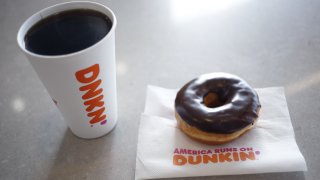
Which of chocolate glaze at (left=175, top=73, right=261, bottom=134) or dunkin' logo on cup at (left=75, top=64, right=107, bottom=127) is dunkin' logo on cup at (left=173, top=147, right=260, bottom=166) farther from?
dunkin' logo on cup at (left=75, top=64, right=107, bottom=127)

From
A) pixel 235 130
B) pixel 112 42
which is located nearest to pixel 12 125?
pixel 112 42

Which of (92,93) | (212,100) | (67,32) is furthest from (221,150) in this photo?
(67,32)

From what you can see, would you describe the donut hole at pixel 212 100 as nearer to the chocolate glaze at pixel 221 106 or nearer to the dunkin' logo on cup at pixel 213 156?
the chocolate glaze at pixel 221 106

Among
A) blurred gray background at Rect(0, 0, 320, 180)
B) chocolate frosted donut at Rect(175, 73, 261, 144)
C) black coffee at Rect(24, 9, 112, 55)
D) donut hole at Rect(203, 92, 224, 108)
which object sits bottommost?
blurred gray background at Rect(0, 0, 320, 180)

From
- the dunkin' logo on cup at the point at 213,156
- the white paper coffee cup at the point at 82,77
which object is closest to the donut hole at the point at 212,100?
the dunkin' logo on cup at the point at 213,156

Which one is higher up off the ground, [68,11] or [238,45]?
[68,11]

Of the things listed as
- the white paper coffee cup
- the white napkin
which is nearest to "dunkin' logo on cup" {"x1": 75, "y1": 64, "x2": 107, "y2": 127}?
the white paper coffee cup

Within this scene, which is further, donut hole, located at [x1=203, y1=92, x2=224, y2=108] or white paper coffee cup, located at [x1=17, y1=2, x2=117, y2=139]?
donut hole, located at [x1=203, y1=92, x2=224, y2=108]

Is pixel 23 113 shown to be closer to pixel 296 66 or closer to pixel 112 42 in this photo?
pixel 112 42
